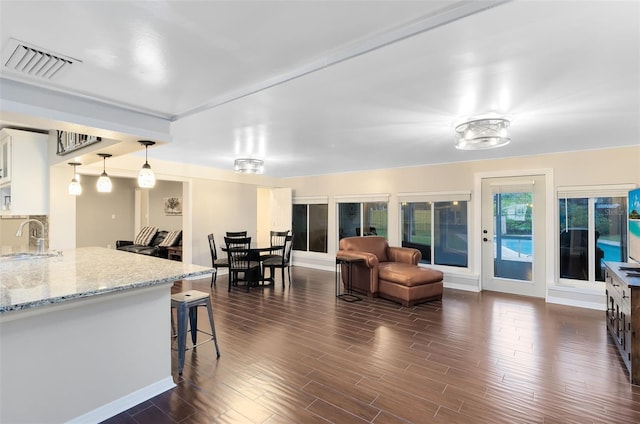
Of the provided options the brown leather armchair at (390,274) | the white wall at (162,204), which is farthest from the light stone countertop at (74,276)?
the white wall at (162,204)

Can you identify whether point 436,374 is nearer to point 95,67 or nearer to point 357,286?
point 357,286

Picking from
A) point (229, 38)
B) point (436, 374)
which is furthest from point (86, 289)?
point (436, 374)

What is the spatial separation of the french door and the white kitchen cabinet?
6506 millimetres

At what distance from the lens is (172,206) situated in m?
8.52

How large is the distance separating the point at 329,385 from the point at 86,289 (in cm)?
184

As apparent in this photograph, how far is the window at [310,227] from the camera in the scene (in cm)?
776

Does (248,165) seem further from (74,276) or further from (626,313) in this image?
(626,313)

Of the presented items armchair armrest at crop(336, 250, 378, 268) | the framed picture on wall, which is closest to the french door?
armchair armrest at crop(336, 250, 378, 268)

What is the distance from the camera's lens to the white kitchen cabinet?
11.7 ft

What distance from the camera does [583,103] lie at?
2.64m

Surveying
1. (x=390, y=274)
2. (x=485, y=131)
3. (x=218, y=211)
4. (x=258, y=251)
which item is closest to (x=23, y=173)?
(x=258, y=251)

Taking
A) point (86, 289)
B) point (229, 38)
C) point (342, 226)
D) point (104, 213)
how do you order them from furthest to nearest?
point (104, 213)
point (342, 226)
point (86, 289)
point (229, 38)

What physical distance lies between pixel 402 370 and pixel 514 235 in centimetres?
372

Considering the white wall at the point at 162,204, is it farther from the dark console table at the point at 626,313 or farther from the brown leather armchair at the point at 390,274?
the dark console table at the point at 626,313
